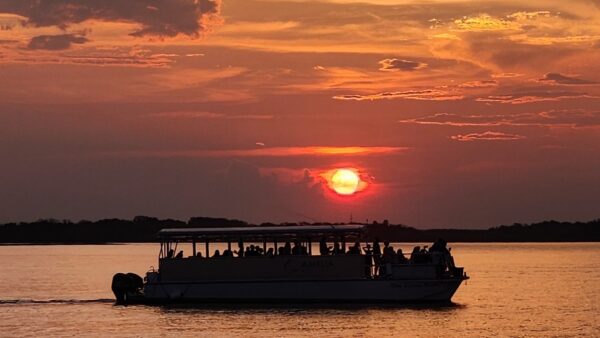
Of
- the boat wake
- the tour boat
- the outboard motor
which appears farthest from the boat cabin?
the boat wake

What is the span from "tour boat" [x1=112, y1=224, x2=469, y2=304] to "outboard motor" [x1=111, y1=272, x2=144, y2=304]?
4.29 meters

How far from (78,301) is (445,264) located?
28181 millimetres

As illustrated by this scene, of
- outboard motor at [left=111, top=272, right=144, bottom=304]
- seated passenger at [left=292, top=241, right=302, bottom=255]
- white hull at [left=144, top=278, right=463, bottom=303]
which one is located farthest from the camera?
outboard motor at [left=111, top=272, right=144, bottom=304]

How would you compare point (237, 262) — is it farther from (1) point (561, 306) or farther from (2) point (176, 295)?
(1) point (561, 306)

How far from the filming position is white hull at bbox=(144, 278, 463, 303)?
61969 millimetres

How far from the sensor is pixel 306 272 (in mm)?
62531

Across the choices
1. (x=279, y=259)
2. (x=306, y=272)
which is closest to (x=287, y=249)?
(x=279, y=259)

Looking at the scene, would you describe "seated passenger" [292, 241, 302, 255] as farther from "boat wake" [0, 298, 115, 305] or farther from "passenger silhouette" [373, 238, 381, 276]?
"boat wake" [0, 298, 115, 305]

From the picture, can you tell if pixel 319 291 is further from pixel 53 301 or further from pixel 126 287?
pixel 53 301

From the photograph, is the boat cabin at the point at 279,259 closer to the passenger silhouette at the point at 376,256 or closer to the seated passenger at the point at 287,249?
the seated passenger at the point at 287,249

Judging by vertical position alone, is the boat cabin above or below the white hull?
above

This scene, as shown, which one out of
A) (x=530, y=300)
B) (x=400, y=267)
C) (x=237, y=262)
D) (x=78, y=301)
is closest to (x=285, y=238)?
(x=237, y=262)

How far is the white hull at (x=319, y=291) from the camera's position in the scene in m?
62.0

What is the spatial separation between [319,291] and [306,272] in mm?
1324
